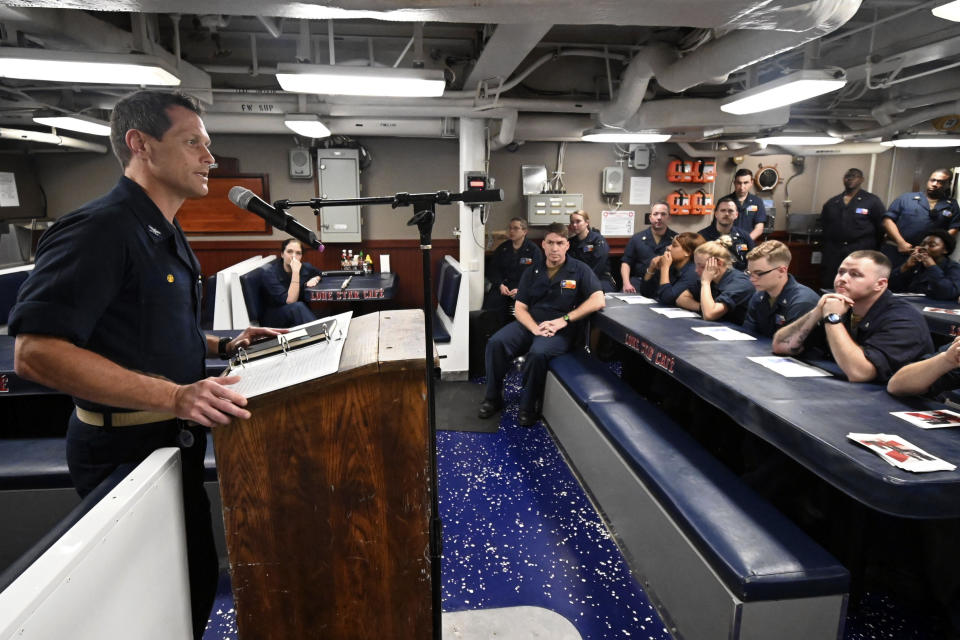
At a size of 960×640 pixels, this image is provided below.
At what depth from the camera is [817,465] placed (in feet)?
5.52

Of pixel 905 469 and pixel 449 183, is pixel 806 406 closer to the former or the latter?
pixel 905 469

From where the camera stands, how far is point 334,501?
1231 millimetres

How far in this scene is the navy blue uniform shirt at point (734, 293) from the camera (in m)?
3.57

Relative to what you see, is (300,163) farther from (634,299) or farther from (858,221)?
(858,221)

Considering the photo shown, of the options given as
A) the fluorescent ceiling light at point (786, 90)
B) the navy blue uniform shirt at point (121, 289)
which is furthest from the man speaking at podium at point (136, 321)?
the fluorescent ceiling light at point (786, 90)

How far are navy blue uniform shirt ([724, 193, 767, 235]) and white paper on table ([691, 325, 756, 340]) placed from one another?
3510mm

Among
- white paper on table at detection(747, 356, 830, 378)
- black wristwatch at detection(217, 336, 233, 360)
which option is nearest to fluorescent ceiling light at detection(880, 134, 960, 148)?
white paper on table at detection(747, 356, 830, 378)

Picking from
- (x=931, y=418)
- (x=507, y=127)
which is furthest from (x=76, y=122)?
(x=931, y=418)

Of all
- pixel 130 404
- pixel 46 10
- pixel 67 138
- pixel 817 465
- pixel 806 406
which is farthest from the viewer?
pixel 67 138

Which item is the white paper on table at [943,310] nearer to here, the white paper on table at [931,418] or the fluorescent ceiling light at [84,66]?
the white paper on table at [931,418]

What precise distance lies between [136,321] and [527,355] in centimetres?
302

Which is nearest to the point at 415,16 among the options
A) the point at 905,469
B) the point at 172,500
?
the point at 172,500

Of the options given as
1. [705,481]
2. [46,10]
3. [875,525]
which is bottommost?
[875,525]

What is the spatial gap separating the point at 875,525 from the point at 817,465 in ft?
2.57
